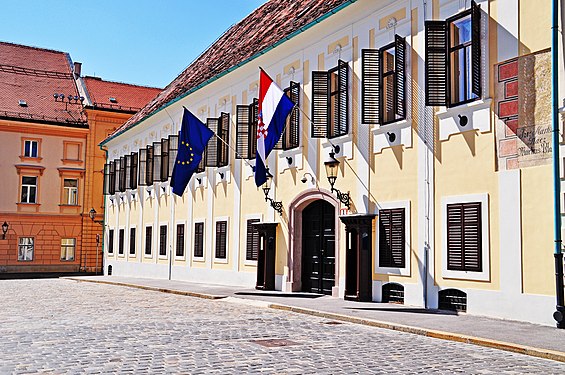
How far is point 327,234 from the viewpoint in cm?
1975

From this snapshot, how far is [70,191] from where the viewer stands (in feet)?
162

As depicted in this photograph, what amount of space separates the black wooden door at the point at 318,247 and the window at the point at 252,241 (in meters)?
2.84

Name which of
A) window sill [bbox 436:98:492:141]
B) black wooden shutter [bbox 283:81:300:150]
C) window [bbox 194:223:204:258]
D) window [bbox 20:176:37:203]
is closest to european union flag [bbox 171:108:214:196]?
black wooden shutter [bbox 283:81:300:150]

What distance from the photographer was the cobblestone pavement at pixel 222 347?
27.5 ft

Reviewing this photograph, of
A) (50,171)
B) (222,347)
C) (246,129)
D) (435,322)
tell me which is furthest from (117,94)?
(222,347)

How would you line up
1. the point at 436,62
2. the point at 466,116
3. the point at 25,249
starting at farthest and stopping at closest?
the point at 25,249
the point at 436,62
the point at 466,116

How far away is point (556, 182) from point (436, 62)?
173 inches

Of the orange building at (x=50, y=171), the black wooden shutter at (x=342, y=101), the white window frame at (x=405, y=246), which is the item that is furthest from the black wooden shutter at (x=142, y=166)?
the white window frame at (x=405, y=246)

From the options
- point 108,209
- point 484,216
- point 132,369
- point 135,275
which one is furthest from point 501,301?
point 108,209

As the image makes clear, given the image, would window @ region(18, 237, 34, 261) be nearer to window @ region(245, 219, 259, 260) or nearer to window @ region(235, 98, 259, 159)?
window @ region(235, 98, 259, 159)

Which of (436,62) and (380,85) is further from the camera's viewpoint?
(380,85)

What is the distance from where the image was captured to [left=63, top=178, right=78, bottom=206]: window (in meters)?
49.1

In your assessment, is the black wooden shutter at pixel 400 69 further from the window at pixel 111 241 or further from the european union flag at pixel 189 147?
the window at pixel 111 241

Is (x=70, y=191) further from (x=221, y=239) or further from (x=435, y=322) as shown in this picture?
(x=435, y=322)
